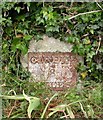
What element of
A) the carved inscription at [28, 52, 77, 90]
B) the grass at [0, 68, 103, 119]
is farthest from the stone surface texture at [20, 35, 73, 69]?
the grass at [0, 68, 103, 119]

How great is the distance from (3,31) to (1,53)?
0.18m

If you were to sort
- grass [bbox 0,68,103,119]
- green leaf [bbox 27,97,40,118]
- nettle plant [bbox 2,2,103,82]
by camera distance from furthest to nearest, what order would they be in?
nettle plant [bbox 2,2,103,82]
grass [bbox 0,68,103,119]
green leaf [bbox 27,97,40,118]

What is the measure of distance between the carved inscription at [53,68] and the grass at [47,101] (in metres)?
0.09

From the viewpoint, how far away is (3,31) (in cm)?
281

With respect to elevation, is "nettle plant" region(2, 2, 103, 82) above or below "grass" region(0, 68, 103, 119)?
above

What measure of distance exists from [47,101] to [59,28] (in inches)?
26.7

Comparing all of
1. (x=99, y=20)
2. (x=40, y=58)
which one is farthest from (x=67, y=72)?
(x=99, y=20)

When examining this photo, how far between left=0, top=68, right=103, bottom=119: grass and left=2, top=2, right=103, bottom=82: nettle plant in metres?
0.15

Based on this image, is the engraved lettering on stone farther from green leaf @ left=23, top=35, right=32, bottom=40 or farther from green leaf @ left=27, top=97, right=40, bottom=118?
green leaf @ left=27, top=97, right=40, bottom=118

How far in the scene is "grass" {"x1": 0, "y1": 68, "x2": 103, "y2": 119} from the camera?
2.26 m

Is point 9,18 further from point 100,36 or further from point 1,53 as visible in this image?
point 100,36

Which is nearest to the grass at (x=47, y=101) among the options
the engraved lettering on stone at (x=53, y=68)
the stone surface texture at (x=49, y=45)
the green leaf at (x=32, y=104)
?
the green leaf at (x=32, y=104)

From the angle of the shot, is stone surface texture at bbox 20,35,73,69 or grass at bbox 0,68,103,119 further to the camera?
stone surface texture at bbox 20,35,73,69

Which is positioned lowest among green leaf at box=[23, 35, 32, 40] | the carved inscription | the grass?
the grass
